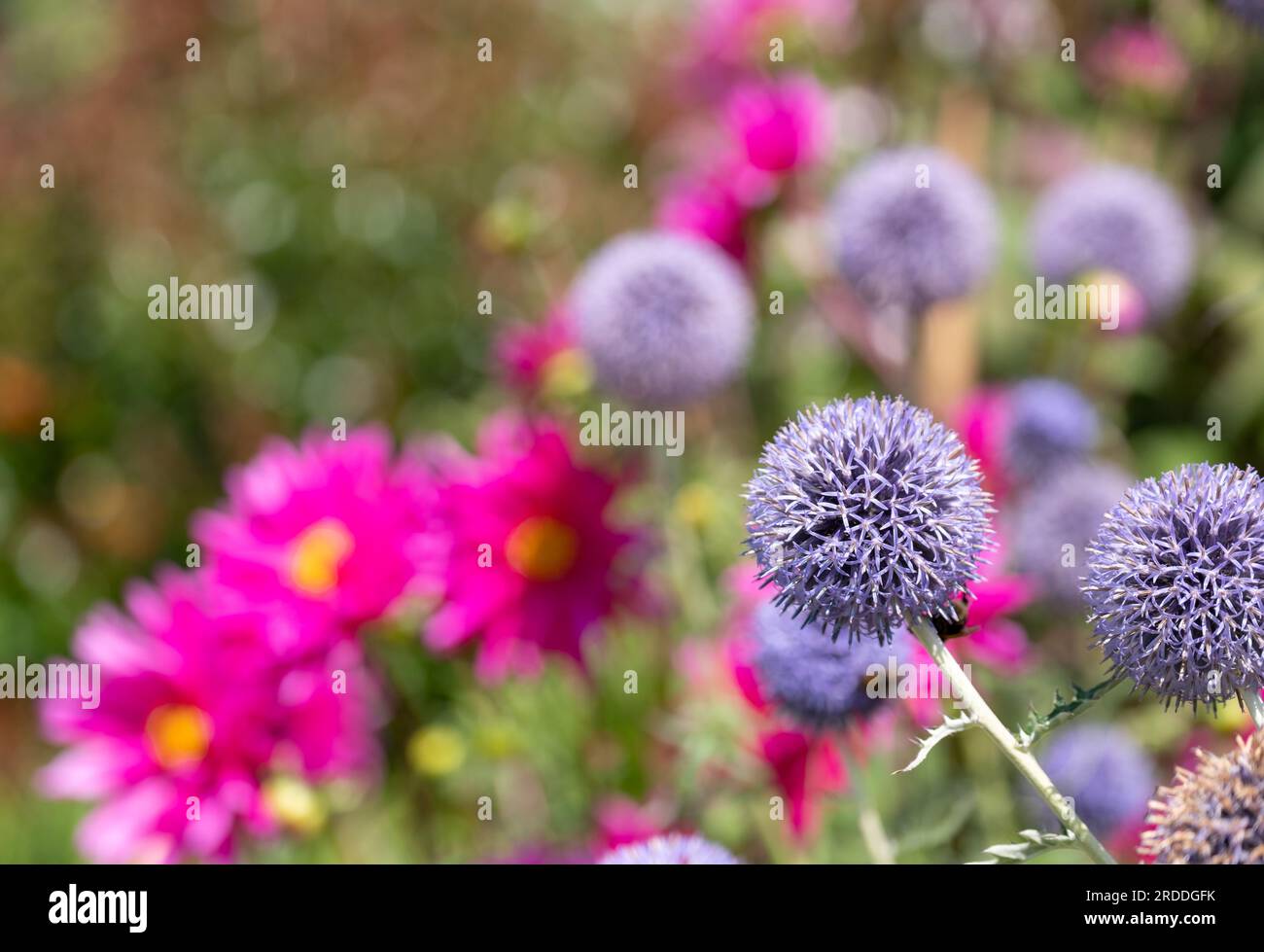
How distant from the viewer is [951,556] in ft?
2.17

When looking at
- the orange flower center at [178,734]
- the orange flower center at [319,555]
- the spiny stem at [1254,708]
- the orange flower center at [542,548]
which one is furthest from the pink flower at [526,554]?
the spiny stem at [1254,708]

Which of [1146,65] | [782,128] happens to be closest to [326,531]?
[782,128]

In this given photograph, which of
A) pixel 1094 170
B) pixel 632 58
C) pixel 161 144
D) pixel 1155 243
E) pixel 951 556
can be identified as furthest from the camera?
pixel 632 58

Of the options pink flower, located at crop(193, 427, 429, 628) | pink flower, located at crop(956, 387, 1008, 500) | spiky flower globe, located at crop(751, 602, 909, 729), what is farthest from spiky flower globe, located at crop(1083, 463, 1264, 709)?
pink flower, located at crop(193, 427, 429, 628)

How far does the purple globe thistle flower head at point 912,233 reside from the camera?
133 cm

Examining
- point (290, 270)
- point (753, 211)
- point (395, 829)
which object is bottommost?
point (395, 829)

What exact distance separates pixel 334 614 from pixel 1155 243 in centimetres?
97

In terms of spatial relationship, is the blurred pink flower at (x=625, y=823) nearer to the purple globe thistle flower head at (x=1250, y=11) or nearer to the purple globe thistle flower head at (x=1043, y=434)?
the purple globe thistle flower head at (x=1043, y=434)

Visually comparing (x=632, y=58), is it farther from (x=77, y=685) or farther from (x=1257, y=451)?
(x=77, y=685)

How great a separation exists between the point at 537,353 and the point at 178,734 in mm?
526

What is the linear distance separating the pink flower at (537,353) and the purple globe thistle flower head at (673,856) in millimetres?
655

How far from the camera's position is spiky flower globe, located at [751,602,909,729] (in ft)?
2.90

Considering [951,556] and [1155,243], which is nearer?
[951,556]
